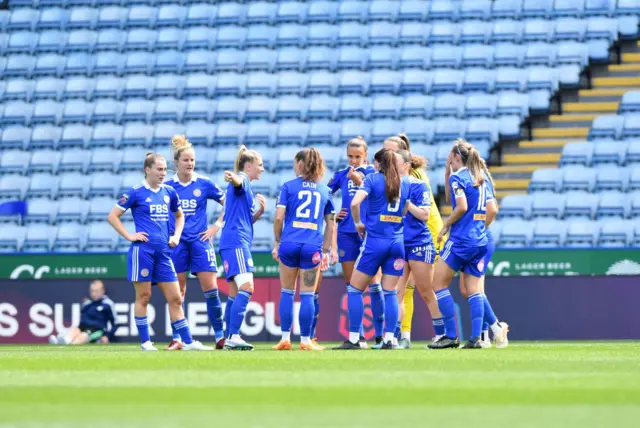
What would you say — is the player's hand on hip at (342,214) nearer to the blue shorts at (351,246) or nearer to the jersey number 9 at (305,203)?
the blue shorts at (351,246)

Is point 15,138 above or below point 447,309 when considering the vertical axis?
above

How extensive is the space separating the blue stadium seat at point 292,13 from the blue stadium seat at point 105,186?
15.5ft

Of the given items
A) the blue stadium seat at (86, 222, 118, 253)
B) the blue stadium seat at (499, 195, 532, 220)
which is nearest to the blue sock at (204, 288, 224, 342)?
the blue stadium seat at (499, 195, 532, 220)

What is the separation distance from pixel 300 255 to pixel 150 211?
137cm

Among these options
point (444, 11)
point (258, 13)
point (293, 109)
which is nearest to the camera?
point (293, 109)

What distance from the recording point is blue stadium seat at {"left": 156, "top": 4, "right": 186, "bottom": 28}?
2436 centimetres

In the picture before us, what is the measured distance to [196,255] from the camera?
464 inches

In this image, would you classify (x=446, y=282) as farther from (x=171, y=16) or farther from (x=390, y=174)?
(x=171, y=16)

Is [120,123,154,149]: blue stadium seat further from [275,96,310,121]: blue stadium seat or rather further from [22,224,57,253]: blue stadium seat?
[22,224,57,253]: blue stadium seat

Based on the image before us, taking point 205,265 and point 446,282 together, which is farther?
point 205,265

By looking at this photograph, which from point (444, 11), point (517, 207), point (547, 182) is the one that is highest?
point (444, 11)

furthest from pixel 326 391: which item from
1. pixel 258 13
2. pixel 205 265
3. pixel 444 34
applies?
pixel 258 13

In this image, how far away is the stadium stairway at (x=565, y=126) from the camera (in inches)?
805

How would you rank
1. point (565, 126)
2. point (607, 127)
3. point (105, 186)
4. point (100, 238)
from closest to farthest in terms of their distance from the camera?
1. point (100, 238)
2. point (607, 127)
3. point (105, 186)
4. point (565, 126)
